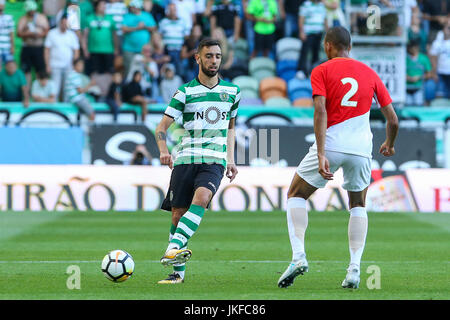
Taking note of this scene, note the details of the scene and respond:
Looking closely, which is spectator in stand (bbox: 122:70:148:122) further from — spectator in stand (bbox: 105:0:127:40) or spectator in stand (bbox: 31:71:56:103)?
spectator in stand (bbox: 31:71:56:103)

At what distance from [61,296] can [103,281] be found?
3.70 ft

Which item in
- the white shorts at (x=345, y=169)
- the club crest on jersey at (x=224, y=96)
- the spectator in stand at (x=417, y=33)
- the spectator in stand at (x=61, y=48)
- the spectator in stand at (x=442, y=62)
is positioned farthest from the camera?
the spectator in stand at (x=417, y=33)

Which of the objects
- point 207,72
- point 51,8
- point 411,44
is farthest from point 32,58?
point 207,72

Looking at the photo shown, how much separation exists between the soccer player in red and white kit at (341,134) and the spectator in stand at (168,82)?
13.5 metres

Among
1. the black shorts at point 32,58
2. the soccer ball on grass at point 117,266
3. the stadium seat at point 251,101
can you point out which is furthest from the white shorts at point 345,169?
the black shorts at point 32,58

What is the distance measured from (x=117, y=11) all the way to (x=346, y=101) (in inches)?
569

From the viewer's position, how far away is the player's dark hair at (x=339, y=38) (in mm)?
7926

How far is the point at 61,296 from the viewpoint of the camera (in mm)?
7410

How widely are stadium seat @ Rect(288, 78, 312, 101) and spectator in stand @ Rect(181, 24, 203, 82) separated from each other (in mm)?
2207

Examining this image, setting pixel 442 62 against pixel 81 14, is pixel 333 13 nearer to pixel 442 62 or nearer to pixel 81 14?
pixel 442 62

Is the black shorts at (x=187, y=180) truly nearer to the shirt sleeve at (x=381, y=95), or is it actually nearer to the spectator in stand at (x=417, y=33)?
the shirt sleeve at (x=381, y=95)

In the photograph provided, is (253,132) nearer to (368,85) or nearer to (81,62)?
(81,62)

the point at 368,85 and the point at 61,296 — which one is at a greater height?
the point at 368,85
